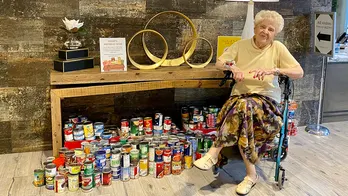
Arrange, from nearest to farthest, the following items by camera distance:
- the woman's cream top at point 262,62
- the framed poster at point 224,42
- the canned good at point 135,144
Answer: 1. the woman's cream top at point 262,62
2. the canned good at point 135,144
3. the framed poster at point 224,42

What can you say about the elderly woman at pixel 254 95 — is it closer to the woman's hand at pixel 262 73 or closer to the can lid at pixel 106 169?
the woman's hand at pixel 262 73

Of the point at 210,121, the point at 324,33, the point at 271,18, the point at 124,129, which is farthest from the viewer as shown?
the point at 324,33

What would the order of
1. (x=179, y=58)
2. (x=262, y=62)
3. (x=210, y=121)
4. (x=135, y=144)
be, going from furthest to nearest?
(x=179, y=58)
(x=210, y=121)
(x=135, y=144)
(x=262, y=62)

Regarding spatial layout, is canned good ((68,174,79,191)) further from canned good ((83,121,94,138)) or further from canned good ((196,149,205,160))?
canned good ((196,149,205,160))

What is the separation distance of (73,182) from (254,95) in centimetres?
132

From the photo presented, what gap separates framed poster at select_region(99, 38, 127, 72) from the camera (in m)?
2.84

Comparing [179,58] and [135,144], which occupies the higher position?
[179,58]

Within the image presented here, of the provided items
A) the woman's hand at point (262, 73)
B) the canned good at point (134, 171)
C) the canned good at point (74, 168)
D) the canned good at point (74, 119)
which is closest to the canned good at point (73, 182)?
the canned good at point (74, 168)

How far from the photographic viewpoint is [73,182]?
2457 mm

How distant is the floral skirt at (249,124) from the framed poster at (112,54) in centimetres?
88

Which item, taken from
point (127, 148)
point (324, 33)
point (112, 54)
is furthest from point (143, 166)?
point (324, 33)

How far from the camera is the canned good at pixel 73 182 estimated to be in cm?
245

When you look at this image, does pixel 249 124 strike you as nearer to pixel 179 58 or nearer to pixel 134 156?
pixel 134 156

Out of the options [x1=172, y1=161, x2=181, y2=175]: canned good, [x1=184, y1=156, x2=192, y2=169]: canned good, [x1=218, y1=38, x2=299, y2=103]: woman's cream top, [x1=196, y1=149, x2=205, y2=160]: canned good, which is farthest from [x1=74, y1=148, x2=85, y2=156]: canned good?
[x1=218, y1=38, x2=299, y2=103]: woman's cream top
